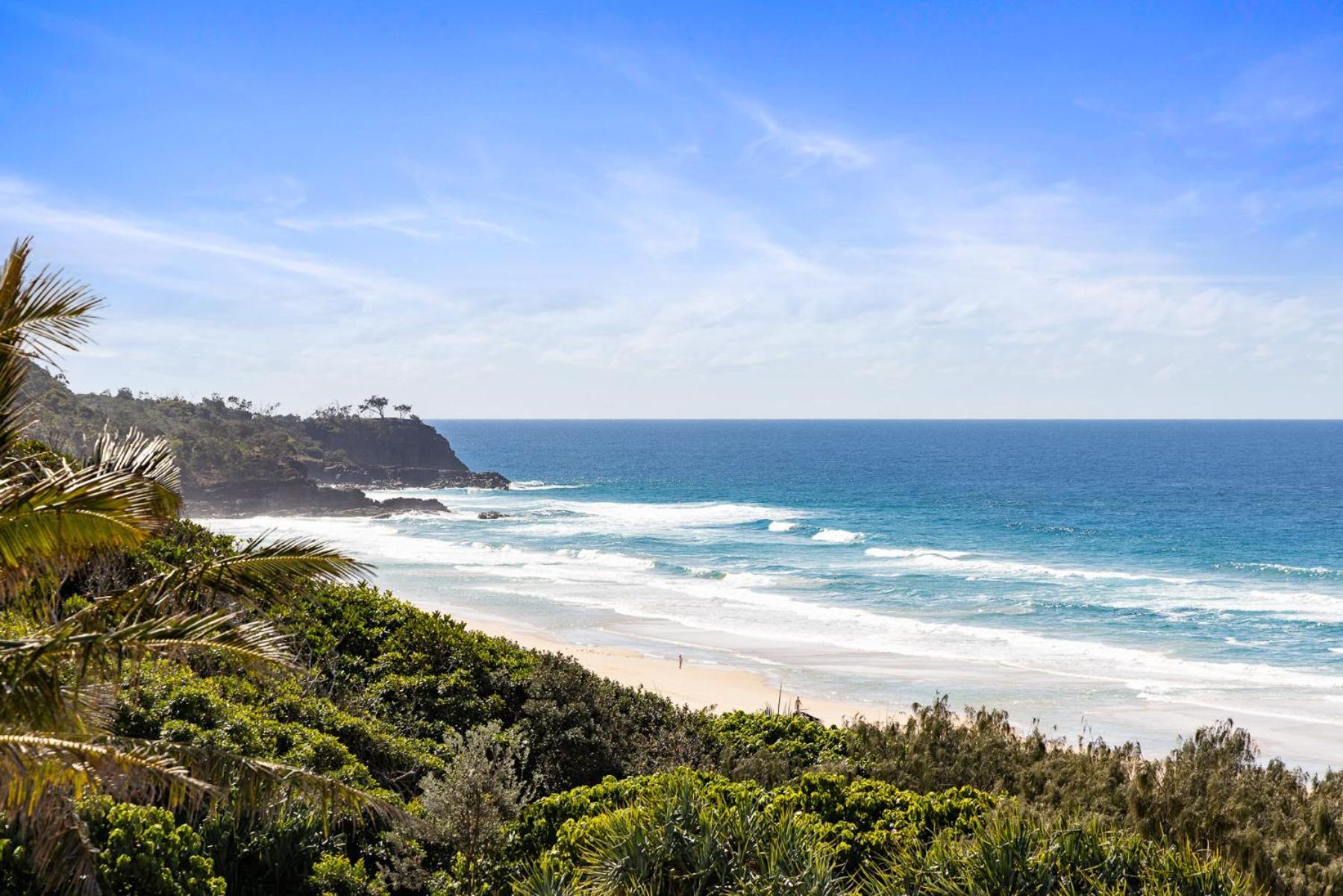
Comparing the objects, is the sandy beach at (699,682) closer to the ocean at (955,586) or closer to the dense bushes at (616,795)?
the ocean at (955,586)

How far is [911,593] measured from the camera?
3766 centimetres

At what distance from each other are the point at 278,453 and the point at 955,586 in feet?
202

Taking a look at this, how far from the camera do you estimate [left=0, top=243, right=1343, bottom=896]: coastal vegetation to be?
527 centimetres

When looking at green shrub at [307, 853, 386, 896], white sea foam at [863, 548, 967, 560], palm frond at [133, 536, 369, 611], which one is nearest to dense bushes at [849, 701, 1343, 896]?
green shrub at [307, 853, 386, 896]

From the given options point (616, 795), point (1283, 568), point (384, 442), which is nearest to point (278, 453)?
point (384, 442)

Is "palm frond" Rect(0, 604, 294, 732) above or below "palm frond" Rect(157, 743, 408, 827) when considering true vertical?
above

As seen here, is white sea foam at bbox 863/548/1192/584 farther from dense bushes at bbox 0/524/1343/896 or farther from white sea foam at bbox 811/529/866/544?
dense bushes at bbox 0/524/1343/896

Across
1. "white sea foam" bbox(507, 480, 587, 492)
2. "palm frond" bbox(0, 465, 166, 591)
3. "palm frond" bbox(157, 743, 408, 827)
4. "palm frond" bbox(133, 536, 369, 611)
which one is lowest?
"white sea foam" bbox(507, 480, 587, 492)

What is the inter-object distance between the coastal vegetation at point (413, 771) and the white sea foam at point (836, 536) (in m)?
39.2

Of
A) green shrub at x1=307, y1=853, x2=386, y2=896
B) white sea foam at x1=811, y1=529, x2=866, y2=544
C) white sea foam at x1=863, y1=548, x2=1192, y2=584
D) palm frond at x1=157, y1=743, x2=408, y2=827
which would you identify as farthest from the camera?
white sea foam at x1=811, y1=529, x2=866, y2=544

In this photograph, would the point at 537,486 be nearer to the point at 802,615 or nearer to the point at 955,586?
the point at 955,586

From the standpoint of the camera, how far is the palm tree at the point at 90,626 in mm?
4711

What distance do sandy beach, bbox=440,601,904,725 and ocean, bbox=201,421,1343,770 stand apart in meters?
0.68

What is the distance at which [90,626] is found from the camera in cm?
536
